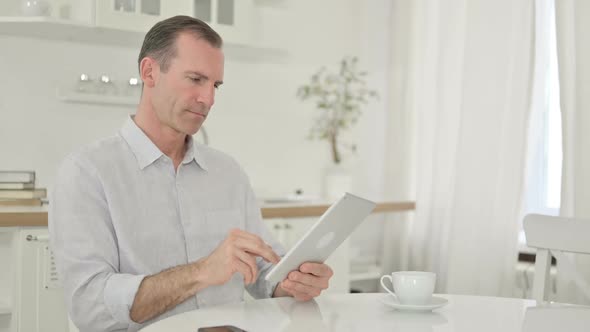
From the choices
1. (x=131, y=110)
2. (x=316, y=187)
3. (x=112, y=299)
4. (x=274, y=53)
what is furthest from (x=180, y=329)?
(x=316, y=187)

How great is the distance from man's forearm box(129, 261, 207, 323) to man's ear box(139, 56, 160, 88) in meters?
0.52

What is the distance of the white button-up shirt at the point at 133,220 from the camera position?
5.26 feet

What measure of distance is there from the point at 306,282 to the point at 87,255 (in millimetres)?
454

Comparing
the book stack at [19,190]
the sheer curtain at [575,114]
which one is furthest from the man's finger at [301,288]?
the sheer curtain at [575,114]

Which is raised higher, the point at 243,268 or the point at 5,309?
the point at 243,268

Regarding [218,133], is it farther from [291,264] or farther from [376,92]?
[291,264]

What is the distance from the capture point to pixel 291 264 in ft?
5.14

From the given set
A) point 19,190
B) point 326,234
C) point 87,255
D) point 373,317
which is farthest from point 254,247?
point 19,190

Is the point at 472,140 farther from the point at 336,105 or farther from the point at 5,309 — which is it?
the point at 5,309

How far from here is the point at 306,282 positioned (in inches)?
63.2

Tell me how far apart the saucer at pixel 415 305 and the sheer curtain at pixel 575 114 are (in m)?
1.82

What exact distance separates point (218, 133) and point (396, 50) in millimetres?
1124

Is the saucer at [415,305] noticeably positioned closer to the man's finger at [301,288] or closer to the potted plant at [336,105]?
the man's finger at [301,288]

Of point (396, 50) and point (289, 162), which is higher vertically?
point (396, 50)
